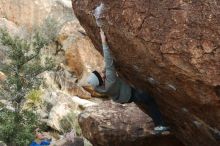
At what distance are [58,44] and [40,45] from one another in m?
12.9

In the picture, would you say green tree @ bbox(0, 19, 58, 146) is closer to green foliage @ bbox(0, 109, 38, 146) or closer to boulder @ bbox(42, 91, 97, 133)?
green foliage @ bbox(0, 109, 38, 146)

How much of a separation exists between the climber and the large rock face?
0.15 m

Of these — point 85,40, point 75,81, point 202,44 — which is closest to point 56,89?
point 75,81

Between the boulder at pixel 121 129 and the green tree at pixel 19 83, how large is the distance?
1343mm

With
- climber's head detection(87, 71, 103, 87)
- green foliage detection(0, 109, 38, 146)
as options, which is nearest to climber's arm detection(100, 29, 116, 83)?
climber's head detection(87, 71, 103, 87)

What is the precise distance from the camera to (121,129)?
12.0m

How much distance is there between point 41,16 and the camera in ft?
102

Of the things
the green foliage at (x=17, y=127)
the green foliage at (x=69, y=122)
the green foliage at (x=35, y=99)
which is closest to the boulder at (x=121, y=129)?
the green foliage at (x=17, y=127)

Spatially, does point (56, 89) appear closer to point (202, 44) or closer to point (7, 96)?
point (7, 96)

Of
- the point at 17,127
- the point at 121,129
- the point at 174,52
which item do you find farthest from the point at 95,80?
the point at 17,127

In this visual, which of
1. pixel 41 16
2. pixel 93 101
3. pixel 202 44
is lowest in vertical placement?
pixel 93 101

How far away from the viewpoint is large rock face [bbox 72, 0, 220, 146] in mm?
6949

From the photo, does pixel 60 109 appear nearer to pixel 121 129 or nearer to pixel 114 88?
pixel 121 129

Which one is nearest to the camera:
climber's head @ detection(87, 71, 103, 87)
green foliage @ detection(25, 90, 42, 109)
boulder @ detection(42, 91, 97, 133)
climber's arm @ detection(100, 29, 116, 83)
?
climber's arm @ detection(100, 29, 116, 83)
